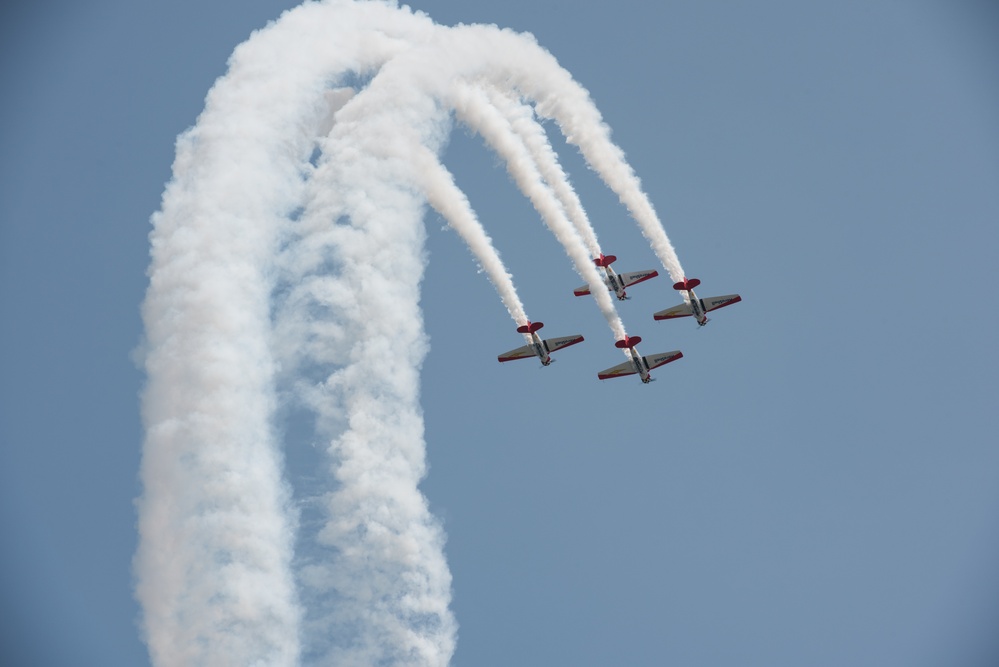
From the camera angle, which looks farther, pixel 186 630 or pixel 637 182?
pixel 637 182

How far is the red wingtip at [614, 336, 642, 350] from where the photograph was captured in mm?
43625

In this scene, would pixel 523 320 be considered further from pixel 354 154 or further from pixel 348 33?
pixel 348 33

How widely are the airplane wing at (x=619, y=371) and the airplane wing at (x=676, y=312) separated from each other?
2.38m

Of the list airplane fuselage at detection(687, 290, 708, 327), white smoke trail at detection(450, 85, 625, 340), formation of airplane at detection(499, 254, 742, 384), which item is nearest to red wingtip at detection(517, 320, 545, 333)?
formation of airplane at detection(499, 254, 742, 384)

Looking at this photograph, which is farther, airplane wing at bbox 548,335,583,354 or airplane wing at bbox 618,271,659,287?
airplane wing at bbox 618,271,659,287

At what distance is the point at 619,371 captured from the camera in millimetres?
46656

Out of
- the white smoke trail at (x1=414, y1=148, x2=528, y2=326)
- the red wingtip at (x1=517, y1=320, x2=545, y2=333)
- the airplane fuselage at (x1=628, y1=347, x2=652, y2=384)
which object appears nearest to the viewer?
the white smoke trail at (x1=414, y1=148, x2=528, y2=326)

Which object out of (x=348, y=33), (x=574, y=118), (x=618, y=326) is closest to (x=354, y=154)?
(x=348, y=33)

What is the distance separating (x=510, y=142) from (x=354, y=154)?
5.27 meters

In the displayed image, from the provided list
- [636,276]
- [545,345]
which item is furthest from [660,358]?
[545,345]

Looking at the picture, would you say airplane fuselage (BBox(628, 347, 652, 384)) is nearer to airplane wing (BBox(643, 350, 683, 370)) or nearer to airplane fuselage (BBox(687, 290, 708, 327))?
airplane wing (BBox(643, 350, 683, 370))

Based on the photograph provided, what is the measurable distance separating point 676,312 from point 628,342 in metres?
4.15

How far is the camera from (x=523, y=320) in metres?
43.0

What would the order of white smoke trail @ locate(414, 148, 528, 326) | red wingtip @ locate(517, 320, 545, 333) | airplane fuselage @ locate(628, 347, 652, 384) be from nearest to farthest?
white smoke trail @ locate(414, 148, 528, 326) → red wingtip @ locate(517, 320, 545, 333) → airplane fuselage @ locate(628, 347, 652, 384)
